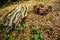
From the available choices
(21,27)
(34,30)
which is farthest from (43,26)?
(21,27)

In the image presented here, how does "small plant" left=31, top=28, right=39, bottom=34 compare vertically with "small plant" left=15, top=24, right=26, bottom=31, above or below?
below

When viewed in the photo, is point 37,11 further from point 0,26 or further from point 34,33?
point 0,26

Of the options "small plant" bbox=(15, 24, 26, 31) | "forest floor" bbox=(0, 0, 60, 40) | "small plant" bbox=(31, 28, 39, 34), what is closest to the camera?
"forest floor" bbox=(0, 0, 60, 40)

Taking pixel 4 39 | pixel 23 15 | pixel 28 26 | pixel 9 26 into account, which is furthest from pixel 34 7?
pixel 4 39

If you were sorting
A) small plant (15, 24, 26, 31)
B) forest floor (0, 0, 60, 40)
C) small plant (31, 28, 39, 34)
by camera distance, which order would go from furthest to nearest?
small plant (15, 24, 26, 31) < small plant (31, 28, 39, 34) < forest floor (0, 0, 60, 40)

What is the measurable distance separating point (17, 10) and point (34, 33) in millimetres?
2171

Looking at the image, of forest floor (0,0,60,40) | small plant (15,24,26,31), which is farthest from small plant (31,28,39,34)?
small plant (15,24,26,31)

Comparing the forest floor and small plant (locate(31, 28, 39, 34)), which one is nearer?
the forest floor

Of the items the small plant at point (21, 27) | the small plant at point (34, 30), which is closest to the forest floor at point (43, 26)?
the small plant at point (34, 30)

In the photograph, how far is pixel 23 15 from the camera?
8781 mm

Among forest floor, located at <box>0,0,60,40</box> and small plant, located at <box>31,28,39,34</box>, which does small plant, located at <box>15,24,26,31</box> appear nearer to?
forest floor, located at <box>0,0,60,40</box>

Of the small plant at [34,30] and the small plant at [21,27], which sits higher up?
the small plant at [21,27]

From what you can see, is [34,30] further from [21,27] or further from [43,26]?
[21,27]

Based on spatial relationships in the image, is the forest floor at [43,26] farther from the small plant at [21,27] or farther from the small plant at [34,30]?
the small plant at [21,27]
